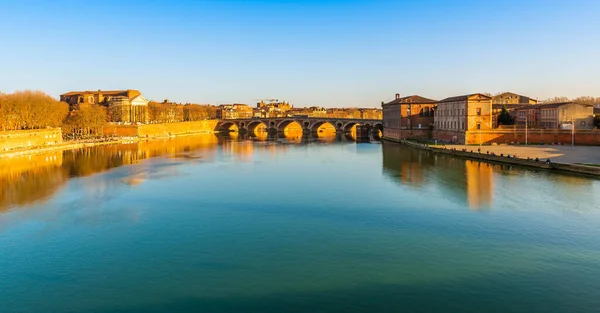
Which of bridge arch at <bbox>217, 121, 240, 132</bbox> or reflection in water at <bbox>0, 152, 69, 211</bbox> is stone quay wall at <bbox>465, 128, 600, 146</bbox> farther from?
bridge arch at <bbox>217, 121, 240, 132</bbox>

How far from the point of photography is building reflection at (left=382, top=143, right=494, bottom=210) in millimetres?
22984

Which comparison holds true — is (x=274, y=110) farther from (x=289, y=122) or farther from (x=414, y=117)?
(x=414, y=117)

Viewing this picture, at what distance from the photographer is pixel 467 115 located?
45.1m

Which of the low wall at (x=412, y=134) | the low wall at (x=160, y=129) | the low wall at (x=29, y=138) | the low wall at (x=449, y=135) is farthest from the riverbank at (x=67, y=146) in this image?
the low wall at (x=449, y=135)

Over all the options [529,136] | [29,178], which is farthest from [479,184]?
Answer: [29,178]

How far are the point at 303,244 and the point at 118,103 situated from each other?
82.7m

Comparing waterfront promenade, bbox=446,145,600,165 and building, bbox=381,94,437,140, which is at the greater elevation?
building, bbox=381,94,437,140

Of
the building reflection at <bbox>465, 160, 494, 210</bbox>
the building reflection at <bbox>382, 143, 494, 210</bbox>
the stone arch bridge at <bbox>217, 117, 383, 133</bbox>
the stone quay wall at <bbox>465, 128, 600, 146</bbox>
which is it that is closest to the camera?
the building reflection at <bbox>465, 160, 494, 210</bbox>

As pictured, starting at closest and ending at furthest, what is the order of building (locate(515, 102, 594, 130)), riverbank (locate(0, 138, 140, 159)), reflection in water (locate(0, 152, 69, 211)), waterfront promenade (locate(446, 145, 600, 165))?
1. reflection in water (locate(0, 152, 69, 211))
2. waterfront promenade (locate(446, 145, 600, 165))
3. riverbank (locate(0, 138, 140, 159))
4. building (locate(515, 102, 594, 130))

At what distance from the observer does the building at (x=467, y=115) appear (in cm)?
4516

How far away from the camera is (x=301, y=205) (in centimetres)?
2088

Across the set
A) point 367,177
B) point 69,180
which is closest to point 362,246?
point 367,177

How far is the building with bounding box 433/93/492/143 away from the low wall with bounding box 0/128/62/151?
4148 centimetres

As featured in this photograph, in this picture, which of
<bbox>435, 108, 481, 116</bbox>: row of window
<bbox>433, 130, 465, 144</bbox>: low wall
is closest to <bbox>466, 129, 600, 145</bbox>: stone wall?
<bbox>433, 130, 465, 144</bbox>: low wall
